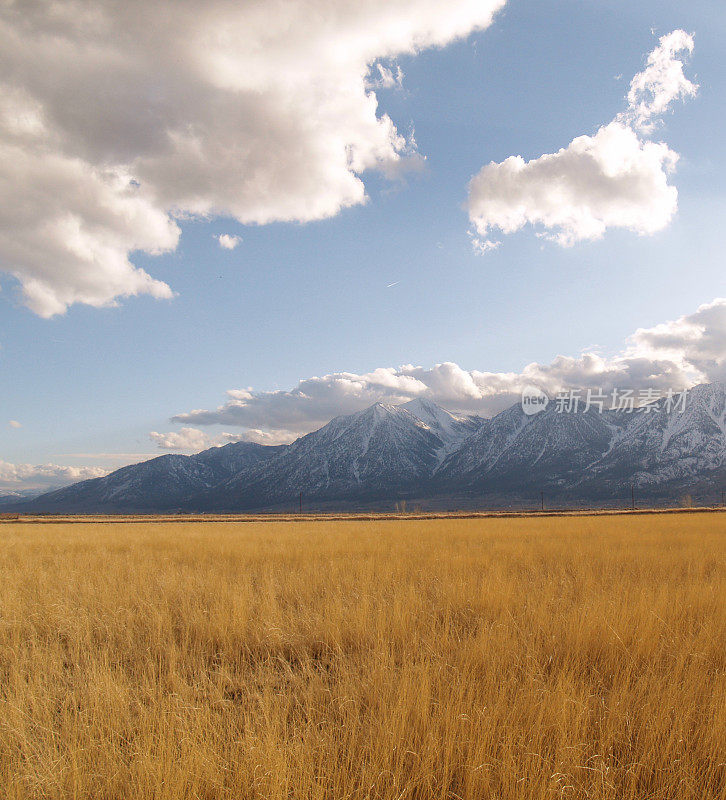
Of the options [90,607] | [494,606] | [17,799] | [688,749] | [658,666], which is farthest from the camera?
[90,607]

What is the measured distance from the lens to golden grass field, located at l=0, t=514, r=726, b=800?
9.62ft

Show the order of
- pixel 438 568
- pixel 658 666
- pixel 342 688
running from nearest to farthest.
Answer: pixel 342 688
pixel 658 666
pixel 438 568

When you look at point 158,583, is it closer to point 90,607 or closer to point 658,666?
point 90,607

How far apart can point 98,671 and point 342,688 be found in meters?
2.68

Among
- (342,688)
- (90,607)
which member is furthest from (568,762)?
(90,607)

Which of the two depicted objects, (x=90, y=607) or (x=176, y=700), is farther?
(x=90, y=607)

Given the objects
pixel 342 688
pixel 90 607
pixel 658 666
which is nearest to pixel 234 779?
pixel 342 688

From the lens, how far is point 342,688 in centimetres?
413

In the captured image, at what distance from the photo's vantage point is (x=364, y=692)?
4.15 metres

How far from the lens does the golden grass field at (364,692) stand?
2.93 metres

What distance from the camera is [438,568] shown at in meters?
11.2

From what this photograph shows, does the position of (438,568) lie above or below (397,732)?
below

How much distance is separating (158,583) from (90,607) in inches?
78.6

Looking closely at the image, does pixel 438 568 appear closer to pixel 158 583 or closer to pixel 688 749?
pixel 158 583
